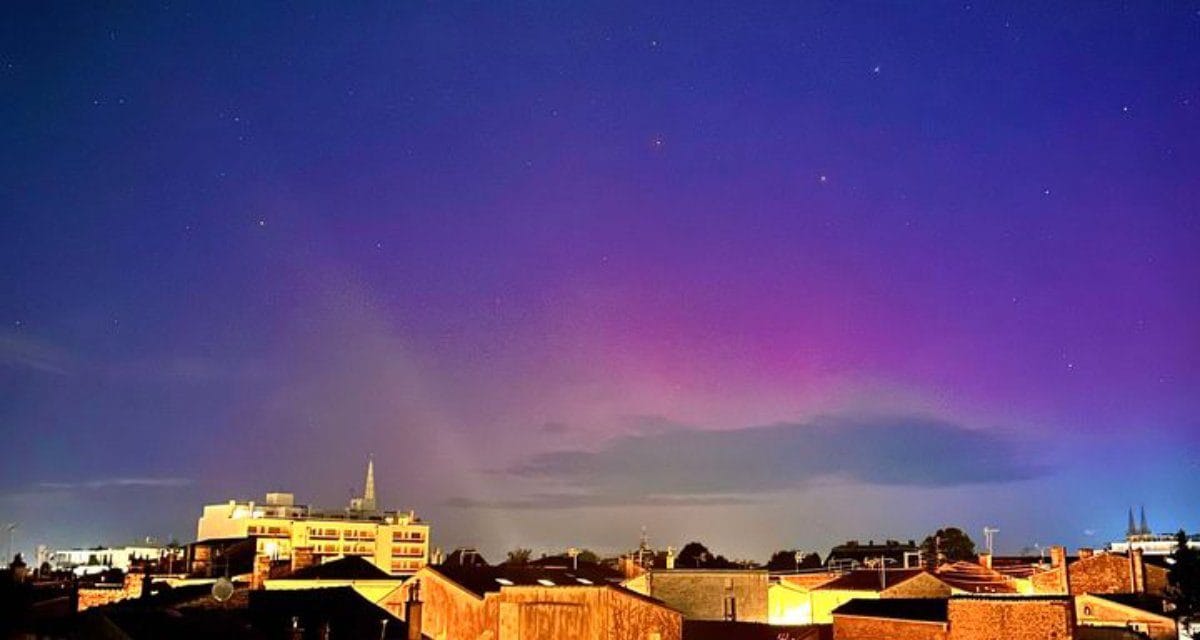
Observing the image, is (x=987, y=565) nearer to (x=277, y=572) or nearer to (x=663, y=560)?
(x=663, y=560)

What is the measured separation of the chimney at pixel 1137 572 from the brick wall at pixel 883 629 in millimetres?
29229

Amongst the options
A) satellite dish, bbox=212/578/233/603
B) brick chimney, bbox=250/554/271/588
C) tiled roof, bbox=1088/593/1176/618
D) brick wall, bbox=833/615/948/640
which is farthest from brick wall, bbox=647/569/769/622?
satellite dish, bbox=212/578/233/603

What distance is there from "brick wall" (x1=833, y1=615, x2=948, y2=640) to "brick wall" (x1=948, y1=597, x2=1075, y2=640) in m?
2.18

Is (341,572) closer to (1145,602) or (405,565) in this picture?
(1145,602)

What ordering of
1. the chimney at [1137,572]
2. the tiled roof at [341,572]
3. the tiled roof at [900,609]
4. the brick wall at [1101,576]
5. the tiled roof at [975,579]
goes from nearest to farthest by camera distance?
the tiled roof at [900,609] < the tiled roof at [341,572] < the tiled roof at [975,579] < the chimney at [1137,572] < the brick wall at [1101,576]

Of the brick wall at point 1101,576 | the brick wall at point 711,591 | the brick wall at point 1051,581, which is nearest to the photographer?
the brick wall at point 711,591

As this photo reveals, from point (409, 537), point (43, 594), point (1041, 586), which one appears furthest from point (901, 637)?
point (409, 537)

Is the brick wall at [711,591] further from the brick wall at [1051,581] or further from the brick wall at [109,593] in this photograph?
the brick wall at [109,593]

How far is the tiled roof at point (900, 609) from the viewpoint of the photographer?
50.1 metres

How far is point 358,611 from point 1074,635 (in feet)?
91.3

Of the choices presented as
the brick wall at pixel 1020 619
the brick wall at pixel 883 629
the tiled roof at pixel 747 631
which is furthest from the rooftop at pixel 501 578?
the brick wall at pixel 1020 619

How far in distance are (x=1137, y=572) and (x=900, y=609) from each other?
29.4 metres

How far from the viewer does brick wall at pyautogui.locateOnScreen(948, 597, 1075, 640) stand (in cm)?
4350

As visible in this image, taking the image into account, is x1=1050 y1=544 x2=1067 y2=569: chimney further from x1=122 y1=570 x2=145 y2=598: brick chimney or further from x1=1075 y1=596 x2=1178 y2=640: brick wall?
x1=122 y1=570 x2=145 y2=598: brick chimney
